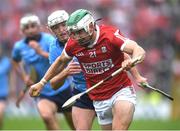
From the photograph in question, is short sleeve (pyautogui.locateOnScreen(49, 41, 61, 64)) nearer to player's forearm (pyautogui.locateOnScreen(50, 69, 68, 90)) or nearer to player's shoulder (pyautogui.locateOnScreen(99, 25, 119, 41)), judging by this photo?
player's forearm (pyautogui.locateOnScreen(50, 69, 68, 90))

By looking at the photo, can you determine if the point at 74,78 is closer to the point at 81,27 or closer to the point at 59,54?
the point at 59,54

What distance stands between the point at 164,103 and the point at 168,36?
2464 millimetres

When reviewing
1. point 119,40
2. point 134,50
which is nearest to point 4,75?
point 119,40

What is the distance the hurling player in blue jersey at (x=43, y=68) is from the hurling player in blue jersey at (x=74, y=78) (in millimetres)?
1406

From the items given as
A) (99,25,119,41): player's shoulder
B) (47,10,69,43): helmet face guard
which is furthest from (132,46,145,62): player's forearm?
(47,10,69,43): helmet face guard

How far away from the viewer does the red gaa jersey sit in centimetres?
968

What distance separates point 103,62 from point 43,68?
343cm

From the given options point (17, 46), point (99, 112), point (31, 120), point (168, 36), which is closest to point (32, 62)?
point (17, 46)

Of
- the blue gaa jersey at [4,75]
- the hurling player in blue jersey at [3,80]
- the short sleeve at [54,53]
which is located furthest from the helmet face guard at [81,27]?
the blue gaa jersey at [4,75]

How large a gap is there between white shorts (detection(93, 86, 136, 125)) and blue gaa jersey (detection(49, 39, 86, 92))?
0.78 meters

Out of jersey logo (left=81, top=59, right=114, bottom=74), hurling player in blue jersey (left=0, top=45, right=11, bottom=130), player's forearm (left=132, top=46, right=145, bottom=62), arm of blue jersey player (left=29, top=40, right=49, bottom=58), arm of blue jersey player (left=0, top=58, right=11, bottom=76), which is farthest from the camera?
arm of blue jersey player (left=0, top=58, right=11, bottom=76)

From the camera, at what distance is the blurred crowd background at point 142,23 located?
20.6 metres

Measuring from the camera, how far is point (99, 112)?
1021 cm

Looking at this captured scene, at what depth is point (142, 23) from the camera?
2225cm
